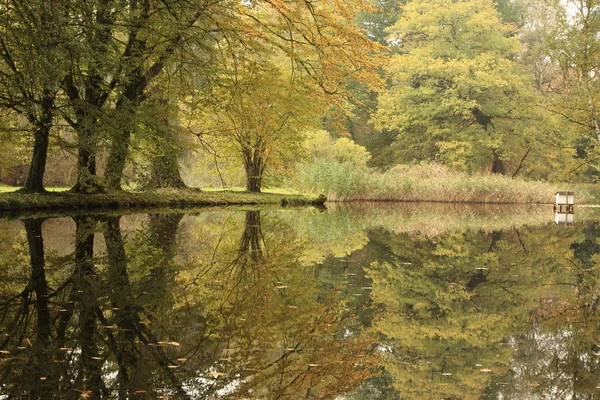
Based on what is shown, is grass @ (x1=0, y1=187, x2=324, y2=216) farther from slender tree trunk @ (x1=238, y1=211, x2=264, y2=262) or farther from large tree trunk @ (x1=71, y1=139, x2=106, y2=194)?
slender tree trunk @ (x1=238, y1=211, x2=264, y2=262)

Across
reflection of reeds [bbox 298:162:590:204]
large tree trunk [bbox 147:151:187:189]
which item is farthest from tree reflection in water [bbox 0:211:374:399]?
reflection of reeds [bbox 298:162:590:204]

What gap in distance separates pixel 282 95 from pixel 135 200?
16.0ft

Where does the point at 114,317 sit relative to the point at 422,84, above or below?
below

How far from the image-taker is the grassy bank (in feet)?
44.1

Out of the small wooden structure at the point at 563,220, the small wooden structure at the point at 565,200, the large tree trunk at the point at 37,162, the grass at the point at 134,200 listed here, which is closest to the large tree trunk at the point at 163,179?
the grass at the point at 134,200

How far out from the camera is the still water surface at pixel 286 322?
9.16 ft

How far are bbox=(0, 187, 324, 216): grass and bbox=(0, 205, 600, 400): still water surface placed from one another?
5528 mm

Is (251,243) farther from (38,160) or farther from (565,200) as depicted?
(565,200)

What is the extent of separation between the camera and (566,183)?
1251 inches

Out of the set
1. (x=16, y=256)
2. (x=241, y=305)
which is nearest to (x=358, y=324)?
(x=241, y=305)

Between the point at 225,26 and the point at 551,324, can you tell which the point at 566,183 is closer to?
the point at 225,26

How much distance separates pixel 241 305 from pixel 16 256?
353cm

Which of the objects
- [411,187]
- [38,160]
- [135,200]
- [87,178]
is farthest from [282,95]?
[411,187]

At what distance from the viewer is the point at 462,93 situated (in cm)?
3356
